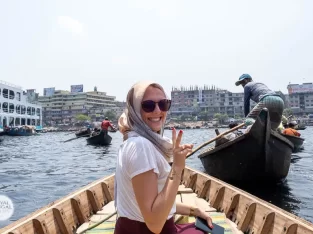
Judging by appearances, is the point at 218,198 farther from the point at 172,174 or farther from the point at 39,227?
the point at 172,174

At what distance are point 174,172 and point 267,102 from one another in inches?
298

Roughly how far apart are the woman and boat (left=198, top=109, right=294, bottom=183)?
665 centimetres

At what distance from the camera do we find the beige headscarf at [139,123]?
209 cm

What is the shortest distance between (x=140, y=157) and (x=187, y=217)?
7.71ft

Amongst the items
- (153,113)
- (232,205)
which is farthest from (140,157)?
(232,205)

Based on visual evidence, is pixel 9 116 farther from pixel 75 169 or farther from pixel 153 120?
pixel 153 120

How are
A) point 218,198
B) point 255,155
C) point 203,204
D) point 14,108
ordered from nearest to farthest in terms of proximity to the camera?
1. point 218,198
2. point 203,204
3. point 255,155
4. point 14,108

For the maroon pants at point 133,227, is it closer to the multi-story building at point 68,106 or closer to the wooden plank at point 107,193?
the wooden plank at point 107,193

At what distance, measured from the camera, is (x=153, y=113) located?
7.02 ft

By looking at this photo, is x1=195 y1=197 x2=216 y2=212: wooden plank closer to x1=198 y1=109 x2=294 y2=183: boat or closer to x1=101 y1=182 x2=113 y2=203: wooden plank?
x1=101 y1=182 x2=113 y2=203: wooden plank

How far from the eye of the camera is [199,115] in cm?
15338

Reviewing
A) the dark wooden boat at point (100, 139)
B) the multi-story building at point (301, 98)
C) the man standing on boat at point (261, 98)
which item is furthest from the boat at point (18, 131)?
the multi-story building at point (301, 98)

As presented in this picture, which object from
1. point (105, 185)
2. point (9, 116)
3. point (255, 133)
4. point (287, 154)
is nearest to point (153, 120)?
point (105, 185)

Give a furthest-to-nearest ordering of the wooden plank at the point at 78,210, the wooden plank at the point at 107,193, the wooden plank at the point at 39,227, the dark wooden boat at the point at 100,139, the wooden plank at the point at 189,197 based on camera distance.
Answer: the dark wooden boat at the point at 100,139, the wooden plank at the point at 107,193, the wooden plank at the point at 189,197, the wooden plank at the point at 78,210, the wooden plank at the point at 39,227
